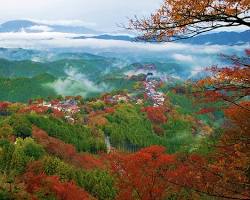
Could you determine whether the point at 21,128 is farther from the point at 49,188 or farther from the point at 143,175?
the point at 143,175

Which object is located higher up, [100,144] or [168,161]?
[168,161]

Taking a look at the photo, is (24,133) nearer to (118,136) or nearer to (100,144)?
(100,144)

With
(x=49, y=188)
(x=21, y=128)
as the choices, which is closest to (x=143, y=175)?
(x=49, y=188)

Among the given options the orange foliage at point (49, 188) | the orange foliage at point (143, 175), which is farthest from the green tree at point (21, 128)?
the orange foliage at point (143, 175)

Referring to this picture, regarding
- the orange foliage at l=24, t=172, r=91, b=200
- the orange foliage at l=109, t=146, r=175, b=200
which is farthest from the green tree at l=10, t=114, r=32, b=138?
the orange foliage at l=109, t=146, r=175, b=200

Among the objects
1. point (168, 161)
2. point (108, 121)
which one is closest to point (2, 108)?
point (108, 121)

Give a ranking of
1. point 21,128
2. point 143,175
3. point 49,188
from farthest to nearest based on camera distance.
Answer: point 21,128 → point 49,188 → point 143,175

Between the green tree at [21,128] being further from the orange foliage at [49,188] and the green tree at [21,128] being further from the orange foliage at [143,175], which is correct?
the orange foliage at [143,175]

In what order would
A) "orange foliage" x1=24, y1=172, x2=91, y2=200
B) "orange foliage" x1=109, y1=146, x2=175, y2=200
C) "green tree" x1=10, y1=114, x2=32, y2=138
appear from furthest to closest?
"green tree" x1=10, y1=114, x2=32, y2=138 → "orange foliage" x1=24, y1=172, x2=91, y2=200 → "orange foliage" x1=109, y1=146, x2=175, y2=200

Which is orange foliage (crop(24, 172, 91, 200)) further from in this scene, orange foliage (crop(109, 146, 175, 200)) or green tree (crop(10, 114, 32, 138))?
green tree (crop(10, 114, 32, 138))

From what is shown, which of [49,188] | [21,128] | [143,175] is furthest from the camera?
[21,128]

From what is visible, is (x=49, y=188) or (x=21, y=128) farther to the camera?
(x=21, y=128)
